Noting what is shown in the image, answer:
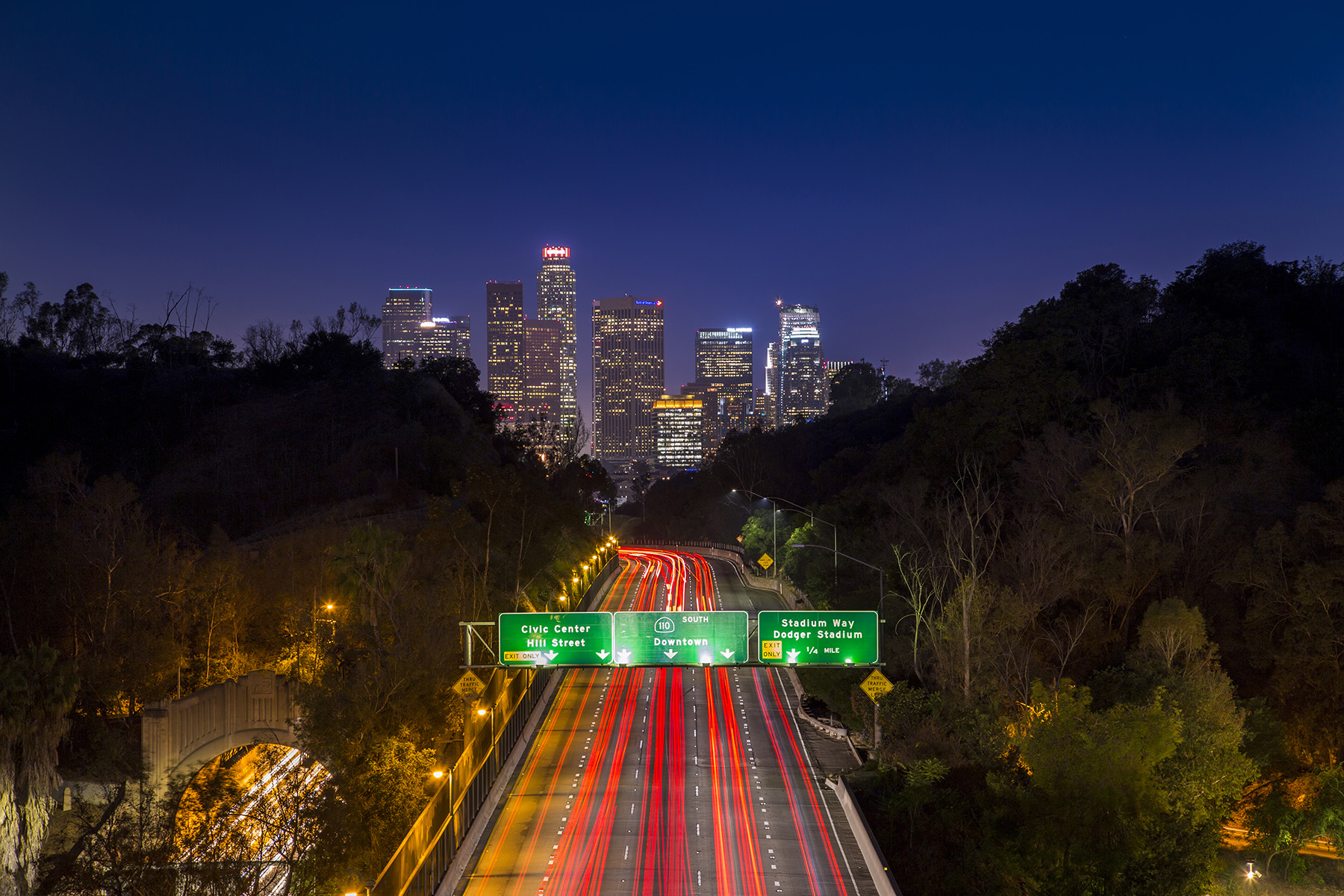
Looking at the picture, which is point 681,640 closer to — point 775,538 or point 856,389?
point 775,538

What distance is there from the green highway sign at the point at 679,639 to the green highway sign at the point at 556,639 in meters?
0.39

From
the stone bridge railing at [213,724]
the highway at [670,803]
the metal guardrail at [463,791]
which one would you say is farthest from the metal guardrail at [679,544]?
the stone bridge railing at [213,724]

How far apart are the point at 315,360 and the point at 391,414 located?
826 inches

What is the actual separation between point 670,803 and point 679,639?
5820 mm

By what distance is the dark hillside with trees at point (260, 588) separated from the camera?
78.3 feet

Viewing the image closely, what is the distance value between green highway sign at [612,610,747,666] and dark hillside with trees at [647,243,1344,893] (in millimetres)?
8177

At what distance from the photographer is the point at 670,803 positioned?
27344 mm

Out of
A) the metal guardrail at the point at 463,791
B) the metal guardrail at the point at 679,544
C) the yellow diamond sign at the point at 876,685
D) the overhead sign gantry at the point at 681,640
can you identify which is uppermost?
the overhead sign gantry at the point at 681,640

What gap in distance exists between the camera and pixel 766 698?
4084 cm

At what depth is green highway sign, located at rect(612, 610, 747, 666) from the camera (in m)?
25.4

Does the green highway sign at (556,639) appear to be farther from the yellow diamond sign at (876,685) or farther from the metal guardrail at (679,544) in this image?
the metal guardrail at (679,544)

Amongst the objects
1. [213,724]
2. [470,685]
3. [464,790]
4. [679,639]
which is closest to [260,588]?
[213,724]

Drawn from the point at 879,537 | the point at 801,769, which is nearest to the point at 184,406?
the point at 879,537

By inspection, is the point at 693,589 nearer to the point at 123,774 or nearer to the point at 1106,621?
the point at 1106,621
